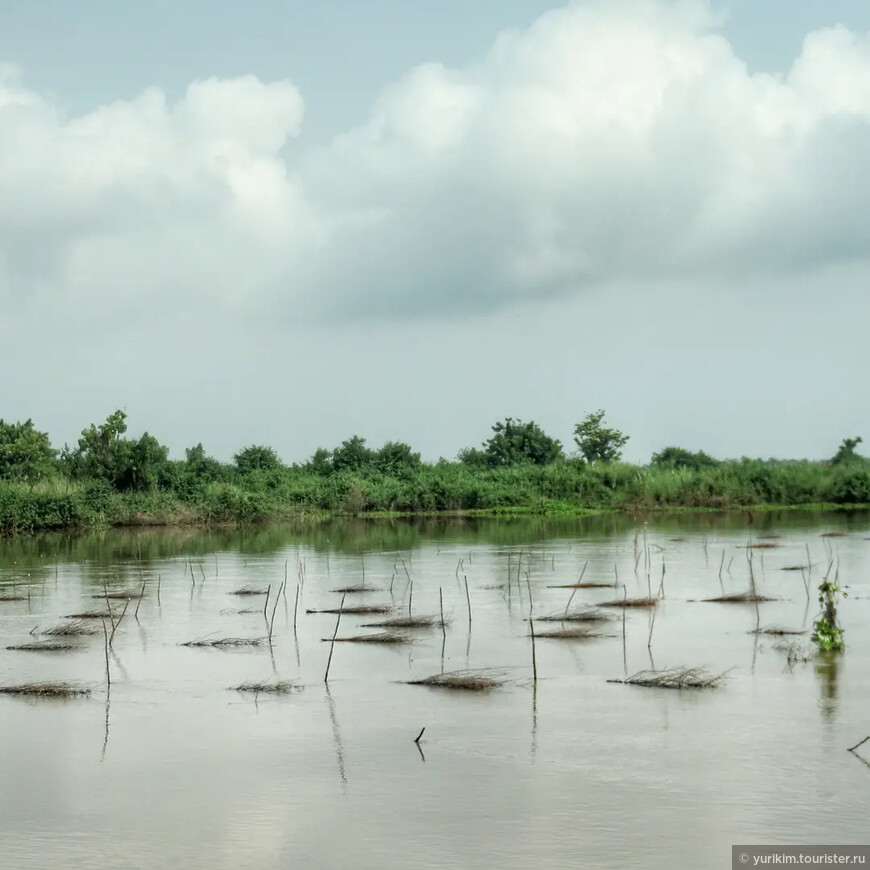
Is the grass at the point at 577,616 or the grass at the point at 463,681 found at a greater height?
the grass at the point at 577,616

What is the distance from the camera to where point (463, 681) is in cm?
1088

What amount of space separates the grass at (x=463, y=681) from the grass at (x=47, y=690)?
118 inches

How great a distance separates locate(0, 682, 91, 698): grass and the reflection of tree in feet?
21.0

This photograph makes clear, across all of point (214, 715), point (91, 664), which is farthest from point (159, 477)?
point (214, 715)

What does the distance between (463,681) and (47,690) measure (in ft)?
12.3

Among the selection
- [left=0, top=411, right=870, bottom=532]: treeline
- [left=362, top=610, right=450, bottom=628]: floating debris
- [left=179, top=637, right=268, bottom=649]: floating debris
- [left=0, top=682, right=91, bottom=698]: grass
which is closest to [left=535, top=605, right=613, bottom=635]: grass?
[left=362, top=610, right=450, bottom=628]: floating debris

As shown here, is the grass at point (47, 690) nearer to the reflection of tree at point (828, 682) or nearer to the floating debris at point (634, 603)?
the reflection of tree at point (828, 682)

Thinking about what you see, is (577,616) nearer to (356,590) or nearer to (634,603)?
(634,603)

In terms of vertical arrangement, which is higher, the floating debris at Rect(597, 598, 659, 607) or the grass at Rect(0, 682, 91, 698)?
the floating debris at Rect(597, 598, 659, 607)

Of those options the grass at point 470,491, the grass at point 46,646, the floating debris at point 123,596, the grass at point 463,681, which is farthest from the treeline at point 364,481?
the grass at point 463,681

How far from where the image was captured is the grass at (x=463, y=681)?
35.5ft

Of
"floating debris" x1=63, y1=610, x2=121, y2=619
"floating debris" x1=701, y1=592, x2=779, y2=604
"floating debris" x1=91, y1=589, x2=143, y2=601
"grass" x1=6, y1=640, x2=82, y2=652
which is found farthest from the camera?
"floating debris" x1=91, y1=589, x2=143, y2=601

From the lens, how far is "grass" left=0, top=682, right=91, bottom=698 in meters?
11.0

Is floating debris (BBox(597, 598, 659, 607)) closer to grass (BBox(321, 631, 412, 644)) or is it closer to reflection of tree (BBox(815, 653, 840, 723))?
grass (BBox(321, 631, 412, 644))
